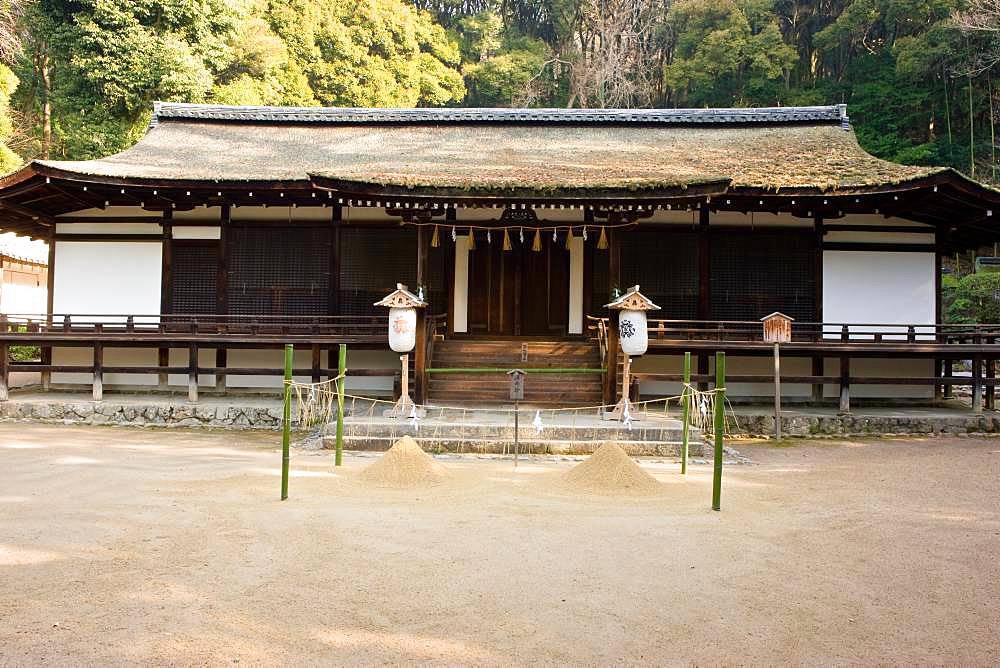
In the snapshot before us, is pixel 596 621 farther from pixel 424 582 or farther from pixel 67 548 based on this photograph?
pixel 67 548

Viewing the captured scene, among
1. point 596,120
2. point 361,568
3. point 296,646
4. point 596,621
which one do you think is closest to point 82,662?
point 296,646

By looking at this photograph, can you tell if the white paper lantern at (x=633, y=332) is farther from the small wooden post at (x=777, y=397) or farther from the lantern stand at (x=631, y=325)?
the small wooden post at (x=777, y=397)

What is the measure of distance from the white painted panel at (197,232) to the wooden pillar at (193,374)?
2437 mm

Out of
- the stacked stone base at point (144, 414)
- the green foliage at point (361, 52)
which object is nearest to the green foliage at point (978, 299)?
the stacked stone base at point (144, 414)

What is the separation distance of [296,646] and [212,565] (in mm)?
1470

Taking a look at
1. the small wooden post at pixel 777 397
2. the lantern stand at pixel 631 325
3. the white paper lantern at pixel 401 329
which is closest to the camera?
the lantern stand at pixel 631 325

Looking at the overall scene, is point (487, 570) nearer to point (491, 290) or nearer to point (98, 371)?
point (491, 290)

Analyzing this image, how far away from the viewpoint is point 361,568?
4727mm

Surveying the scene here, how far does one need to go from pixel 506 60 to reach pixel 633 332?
32.8m

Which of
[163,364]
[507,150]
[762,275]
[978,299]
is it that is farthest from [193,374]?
[978,299]

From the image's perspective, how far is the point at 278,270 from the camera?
13.8m

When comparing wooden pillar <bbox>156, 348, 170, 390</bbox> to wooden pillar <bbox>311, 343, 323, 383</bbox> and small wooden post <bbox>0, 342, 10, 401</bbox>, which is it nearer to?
small wooden post <bbox>0, 342, 10, 401</bbox>

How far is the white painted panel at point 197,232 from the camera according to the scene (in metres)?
13.8

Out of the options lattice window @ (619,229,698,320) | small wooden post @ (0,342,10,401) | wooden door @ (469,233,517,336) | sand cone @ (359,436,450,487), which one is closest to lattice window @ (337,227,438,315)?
wooden door @ (469,233,517,336)
